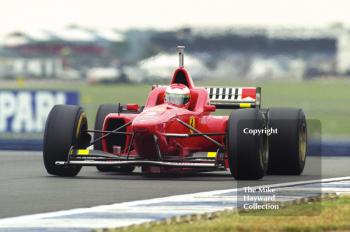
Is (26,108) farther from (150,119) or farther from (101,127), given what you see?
(150,119)

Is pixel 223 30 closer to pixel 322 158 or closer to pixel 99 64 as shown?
pixel 322 158

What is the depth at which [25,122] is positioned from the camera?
1141 inches

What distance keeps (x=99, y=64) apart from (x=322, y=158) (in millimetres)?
54786

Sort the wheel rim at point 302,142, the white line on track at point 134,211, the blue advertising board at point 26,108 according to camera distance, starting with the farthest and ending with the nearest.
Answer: the blue advertising board at point 26,108, the wheel rim at point 302,142, the white line on track at point 134,211

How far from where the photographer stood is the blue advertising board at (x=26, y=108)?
28859mm

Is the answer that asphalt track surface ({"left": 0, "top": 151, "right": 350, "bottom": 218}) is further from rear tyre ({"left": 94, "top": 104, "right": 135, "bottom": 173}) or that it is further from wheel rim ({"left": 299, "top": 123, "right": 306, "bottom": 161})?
wheel rim ({"left": 299, "top": 123, "right": 306, "bottom": 161})

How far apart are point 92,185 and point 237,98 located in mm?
4506

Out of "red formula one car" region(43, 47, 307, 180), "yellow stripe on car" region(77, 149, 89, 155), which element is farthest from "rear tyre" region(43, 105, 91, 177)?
"yellow stripe on car" region(77, 149, 89, 155)

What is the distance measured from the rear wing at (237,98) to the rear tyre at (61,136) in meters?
2.85

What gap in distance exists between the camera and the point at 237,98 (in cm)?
2161

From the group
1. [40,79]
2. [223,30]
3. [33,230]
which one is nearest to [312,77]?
[223,30]

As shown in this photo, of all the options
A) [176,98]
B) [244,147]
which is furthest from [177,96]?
[244,147]

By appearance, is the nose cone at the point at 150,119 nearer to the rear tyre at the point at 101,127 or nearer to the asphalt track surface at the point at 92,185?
the asphalt track surface at the point at 92,185

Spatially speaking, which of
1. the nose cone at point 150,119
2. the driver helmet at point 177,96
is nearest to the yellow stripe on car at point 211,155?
the nose cone at point 150,119
